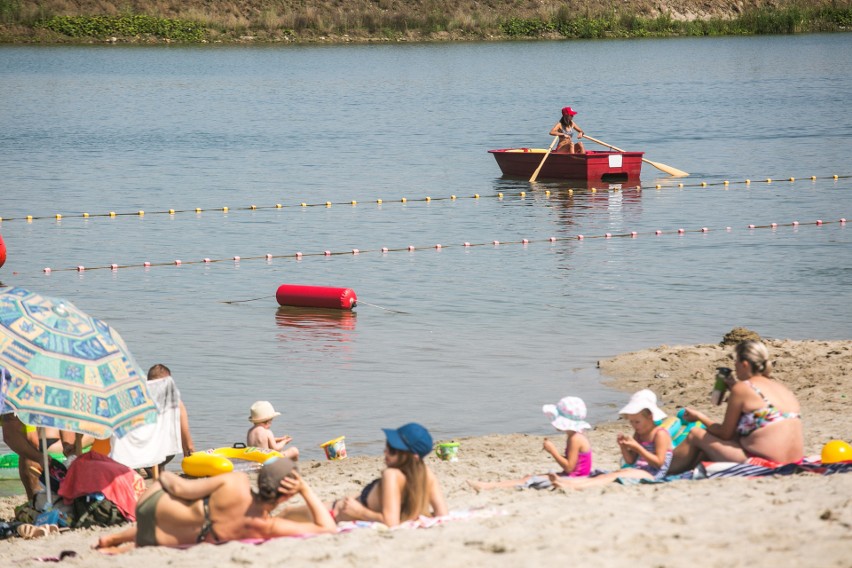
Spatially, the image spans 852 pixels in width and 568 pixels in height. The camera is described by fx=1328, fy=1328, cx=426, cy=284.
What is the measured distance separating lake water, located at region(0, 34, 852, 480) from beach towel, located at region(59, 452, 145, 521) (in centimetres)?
293

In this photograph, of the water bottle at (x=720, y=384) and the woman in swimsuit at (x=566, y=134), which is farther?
the woman in swimsuit at (x=566, y=134)

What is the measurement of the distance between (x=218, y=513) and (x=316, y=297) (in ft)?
34.0

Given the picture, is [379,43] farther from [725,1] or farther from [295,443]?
[295,443]

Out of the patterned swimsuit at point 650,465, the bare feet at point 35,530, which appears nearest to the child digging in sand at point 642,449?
the patterned swimsuit at point 650,465

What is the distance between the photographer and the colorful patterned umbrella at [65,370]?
8.52m

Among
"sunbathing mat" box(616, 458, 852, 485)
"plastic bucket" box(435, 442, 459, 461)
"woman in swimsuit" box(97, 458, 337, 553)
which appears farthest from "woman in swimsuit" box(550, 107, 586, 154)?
"woman in swimsuit" box(97, 458, 337, 553)

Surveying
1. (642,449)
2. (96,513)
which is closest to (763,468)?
(642,449)

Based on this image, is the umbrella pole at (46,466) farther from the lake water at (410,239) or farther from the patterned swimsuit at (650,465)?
the patterned swimsuit at (650,465)

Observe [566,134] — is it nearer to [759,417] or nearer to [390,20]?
[759,417]

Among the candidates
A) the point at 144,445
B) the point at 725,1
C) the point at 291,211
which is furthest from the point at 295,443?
the point at 725,1

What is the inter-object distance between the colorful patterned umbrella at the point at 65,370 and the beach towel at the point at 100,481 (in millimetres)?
553

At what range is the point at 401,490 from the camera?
822 centimetres

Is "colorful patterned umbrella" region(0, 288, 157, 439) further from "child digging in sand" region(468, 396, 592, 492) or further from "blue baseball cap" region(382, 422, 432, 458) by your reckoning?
"child digging in sand" region(468, 396, 592, 492)

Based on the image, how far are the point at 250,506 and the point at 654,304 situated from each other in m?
11.8
